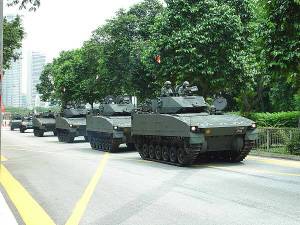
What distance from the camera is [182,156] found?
15.5m

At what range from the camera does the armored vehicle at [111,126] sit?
69.5 feet

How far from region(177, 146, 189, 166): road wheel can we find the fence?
16.0 ft

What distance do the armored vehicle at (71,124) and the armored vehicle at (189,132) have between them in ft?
35.4

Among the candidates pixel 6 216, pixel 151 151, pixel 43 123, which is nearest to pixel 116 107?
pixel 151 151

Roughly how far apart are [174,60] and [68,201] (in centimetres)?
1953

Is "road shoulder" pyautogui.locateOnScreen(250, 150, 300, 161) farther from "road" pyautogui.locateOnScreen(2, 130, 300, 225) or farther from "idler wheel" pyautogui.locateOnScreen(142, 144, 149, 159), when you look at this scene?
"idler wheel" pyautogui.locateOnScreen(142, 144, 149, 159)

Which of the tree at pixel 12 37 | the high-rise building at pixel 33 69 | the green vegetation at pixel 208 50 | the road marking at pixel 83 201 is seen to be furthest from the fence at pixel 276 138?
the high-rise building at pixel 33 69

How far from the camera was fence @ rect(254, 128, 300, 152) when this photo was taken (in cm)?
1856

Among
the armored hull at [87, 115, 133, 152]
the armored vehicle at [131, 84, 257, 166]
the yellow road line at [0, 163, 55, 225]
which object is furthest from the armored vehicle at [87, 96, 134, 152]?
the yellow road line at [0, 163, 55, 225]

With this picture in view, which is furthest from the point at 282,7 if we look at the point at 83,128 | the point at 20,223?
the point at 83,128

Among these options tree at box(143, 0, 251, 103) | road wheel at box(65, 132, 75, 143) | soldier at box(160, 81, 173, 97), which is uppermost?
tree at box(143, 0, 251, 103)

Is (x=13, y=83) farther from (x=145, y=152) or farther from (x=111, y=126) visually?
(x=145, y=152)

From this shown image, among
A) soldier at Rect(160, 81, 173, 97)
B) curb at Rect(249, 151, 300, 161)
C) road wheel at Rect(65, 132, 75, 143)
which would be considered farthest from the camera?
road wheel at Rect(65, 132, 75, 143)

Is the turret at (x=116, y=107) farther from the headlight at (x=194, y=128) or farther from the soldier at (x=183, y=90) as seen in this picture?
the headlight at (x=194, y=128)
